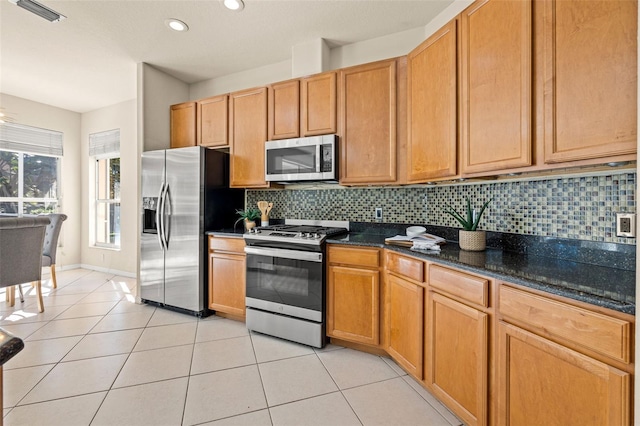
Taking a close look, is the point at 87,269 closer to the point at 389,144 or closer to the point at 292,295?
the point at 292,295

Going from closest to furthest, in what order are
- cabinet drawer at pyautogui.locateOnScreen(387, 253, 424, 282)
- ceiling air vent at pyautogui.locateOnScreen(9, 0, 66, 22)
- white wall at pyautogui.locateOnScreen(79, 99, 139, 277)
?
cabinet drawer at pyautogui.locateOnScreen(387, 253, 424, 282) < ceiling air vent at pyautogui.locateOnScreen(9, 0, 66, 22) < white wall at pyautogui.locateOnScreen(79, 99, 139, 277)

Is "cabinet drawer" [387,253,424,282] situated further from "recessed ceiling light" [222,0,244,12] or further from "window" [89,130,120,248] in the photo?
"window" [89,130,120,248]

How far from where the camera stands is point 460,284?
1.50 metres

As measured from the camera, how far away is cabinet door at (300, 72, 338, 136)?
261 cm

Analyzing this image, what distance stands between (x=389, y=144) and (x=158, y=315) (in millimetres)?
2851

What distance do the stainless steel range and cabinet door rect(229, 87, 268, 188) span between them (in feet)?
2.26

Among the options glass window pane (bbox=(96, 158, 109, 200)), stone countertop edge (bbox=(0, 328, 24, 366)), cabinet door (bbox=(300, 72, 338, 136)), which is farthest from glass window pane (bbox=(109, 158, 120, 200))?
stone countertop edge (bbox=(0, 328, 24, 366))

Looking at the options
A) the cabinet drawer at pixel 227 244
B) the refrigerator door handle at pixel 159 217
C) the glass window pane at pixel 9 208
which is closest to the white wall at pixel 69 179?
the glass window pane at pixel 9 208

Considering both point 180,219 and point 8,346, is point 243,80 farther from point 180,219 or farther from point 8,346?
point 8,346

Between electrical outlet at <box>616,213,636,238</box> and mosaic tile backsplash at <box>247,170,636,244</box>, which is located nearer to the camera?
electrical outlet at <box>616,213,636,238</box>

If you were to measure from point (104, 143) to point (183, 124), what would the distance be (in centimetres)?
242

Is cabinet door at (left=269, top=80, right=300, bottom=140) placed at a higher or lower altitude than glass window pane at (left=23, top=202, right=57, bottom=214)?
higher

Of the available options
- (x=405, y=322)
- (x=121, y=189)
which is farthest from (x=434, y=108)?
(x=121, y=189)

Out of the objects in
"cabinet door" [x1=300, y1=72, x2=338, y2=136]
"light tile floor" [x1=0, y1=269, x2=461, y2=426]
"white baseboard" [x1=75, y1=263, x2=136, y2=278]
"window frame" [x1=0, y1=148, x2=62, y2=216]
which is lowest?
"light tile floor" [x1=0, y1=269, x2=461, y2=426]
